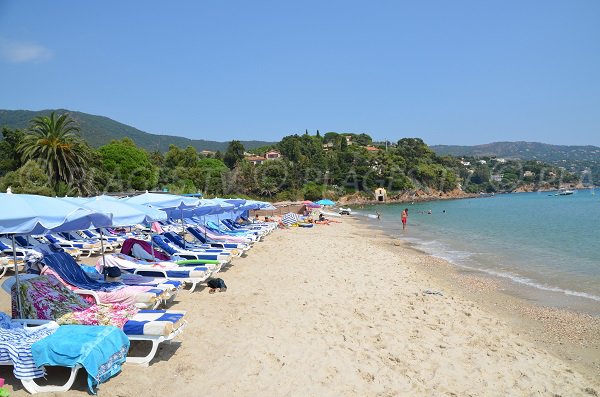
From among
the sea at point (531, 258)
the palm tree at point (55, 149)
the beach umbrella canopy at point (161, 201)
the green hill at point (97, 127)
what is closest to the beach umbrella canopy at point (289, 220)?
the sea at point (531, 258)

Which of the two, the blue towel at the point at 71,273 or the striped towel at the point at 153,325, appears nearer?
the striped towel at the point at 153,325

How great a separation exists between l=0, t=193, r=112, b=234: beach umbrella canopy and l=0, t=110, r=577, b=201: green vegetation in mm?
21008

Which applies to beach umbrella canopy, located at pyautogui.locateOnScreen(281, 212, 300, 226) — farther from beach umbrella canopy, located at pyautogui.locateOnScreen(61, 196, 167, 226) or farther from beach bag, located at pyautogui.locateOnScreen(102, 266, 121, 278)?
beach umbrella canopy, located at pyautogui.locateOnScreen(61, 196, 167, 226)

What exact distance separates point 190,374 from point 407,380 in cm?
256

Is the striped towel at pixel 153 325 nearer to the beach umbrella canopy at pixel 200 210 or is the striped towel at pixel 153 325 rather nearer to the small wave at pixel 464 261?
the beach umbrella canopy at pixel 200 210

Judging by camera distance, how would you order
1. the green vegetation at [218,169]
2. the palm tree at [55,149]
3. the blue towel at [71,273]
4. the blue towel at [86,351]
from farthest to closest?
1. the green vegetation at [218,169]
2. the palm tree at [55,149]
3. the blue towel at [71,273]
4. the blue towel at [86,351]

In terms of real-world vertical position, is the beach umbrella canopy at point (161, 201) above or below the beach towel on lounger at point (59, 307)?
above

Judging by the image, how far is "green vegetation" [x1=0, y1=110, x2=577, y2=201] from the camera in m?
29.1

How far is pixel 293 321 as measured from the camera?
7.18 metres

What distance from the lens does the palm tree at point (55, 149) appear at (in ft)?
93.5

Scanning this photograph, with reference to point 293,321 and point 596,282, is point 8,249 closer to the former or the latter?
point 293,321

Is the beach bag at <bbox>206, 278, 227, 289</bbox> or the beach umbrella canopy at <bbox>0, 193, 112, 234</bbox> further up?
the beach umbrella canopy at <bbox>0, 193, 112, 234</bbox>

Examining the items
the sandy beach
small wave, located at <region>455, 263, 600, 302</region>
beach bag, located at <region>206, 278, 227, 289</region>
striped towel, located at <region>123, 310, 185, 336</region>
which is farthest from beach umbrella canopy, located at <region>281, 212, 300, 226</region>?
striped towel, located at <region>123, 310, 185, 336</region>

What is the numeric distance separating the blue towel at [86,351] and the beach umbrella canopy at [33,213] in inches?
47.7
